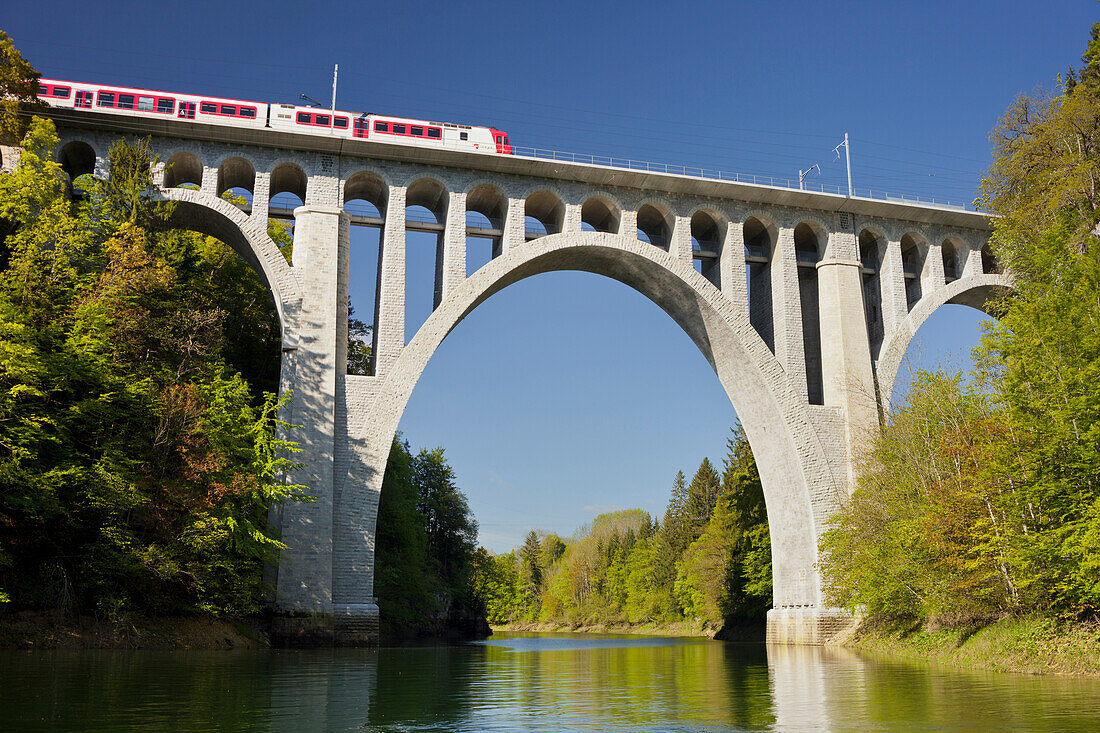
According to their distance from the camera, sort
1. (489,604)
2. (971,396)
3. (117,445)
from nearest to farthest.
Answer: (117,445)
(971,396)
(489,604)

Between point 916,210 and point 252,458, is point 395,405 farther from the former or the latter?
point 916,210

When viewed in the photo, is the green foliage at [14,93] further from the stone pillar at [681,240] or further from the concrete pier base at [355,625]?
the stone pillar at [681,240]

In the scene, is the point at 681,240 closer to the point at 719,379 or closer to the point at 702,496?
the point at 719,379

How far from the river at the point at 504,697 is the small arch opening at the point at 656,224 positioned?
15706mm

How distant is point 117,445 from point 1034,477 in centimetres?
1742

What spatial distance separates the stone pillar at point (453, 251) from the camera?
24.8 metres

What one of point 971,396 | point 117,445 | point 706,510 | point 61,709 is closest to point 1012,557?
point 971,396

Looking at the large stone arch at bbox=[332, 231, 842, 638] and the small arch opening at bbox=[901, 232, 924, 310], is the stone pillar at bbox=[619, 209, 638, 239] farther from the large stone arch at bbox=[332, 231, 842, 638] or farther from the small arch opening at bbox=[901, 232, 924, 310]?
the small arch opening at bbox=[901, 232, 924, 310]

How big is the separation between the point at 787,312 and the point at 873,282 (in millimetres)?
4699

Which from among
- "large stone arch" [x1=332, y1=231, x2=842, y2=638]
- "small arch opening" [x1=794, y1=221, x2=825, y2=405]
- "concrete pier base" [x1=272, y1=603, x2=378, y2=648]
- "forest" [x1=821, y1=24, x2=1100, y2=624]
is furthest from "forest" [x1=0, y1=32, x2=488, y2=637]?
"small arch opening" [x1=794, y1=221, x2=825, y2=405]

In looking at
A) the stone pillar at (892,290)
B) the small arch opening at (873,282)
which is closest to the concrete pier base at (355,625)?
the small arch opening at (873,282)

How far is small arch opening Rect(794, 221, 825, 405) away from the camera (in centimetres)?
2911

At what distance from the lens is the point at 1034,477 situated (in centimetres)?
1389

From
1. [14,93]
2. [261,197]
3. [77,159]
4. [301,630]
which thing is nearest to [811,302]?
[261,197]
